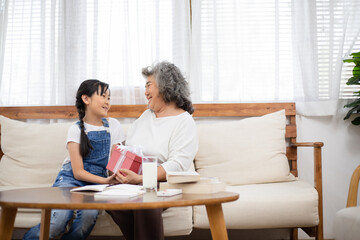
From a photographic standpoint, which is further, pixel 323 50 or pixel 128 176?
pixel 323 50

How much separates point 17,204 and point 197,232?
5.60 feet

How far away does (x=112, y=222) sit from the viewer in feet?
6.32

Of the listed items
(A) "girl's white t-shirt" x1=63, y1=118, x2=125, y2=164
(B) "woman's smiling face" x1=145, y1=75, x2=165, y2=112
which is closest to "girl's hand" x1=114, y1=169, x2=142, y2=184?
(A) "girl's white t-shirt" x1=63, y1=118, x2=125, y2=164

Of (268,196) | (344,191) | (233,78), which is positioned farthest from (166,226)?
(344,191)

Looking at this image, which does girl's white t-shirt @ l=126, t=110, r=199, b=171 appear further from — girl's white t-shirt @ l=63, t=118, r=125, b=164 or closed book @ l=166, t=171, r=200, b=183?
closed book @ l=166, t=171, r=200, b=183

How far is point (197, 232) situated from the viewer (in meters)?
2.64

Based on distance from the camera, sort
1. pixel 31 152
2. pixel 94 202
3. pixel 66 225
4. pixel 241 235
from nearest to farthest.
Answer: pixel 94 202 < pixel 66 225 < pixel 31 152 < pixel 241 235

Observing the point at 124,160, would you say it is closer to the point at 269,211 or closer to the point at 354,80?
the point at 269,211

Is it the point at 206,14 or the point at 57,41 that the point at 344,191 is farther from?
the point at 57,41

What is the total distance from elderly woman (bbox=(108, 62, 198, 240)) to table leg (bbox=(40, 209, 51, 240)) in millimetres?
276

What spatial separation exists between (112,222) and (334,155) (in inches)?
67.8

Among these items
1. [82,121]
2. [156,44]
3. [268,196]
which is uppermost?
[156,44]

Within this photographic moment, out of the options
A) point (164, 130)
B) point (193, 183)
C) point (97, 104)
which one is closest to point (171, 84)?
point (164, 130)

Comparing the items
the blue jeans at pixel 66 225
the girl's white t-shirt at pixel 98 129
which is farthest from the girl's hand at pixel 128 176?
the girl's white t-shirt at pixel 98 129
